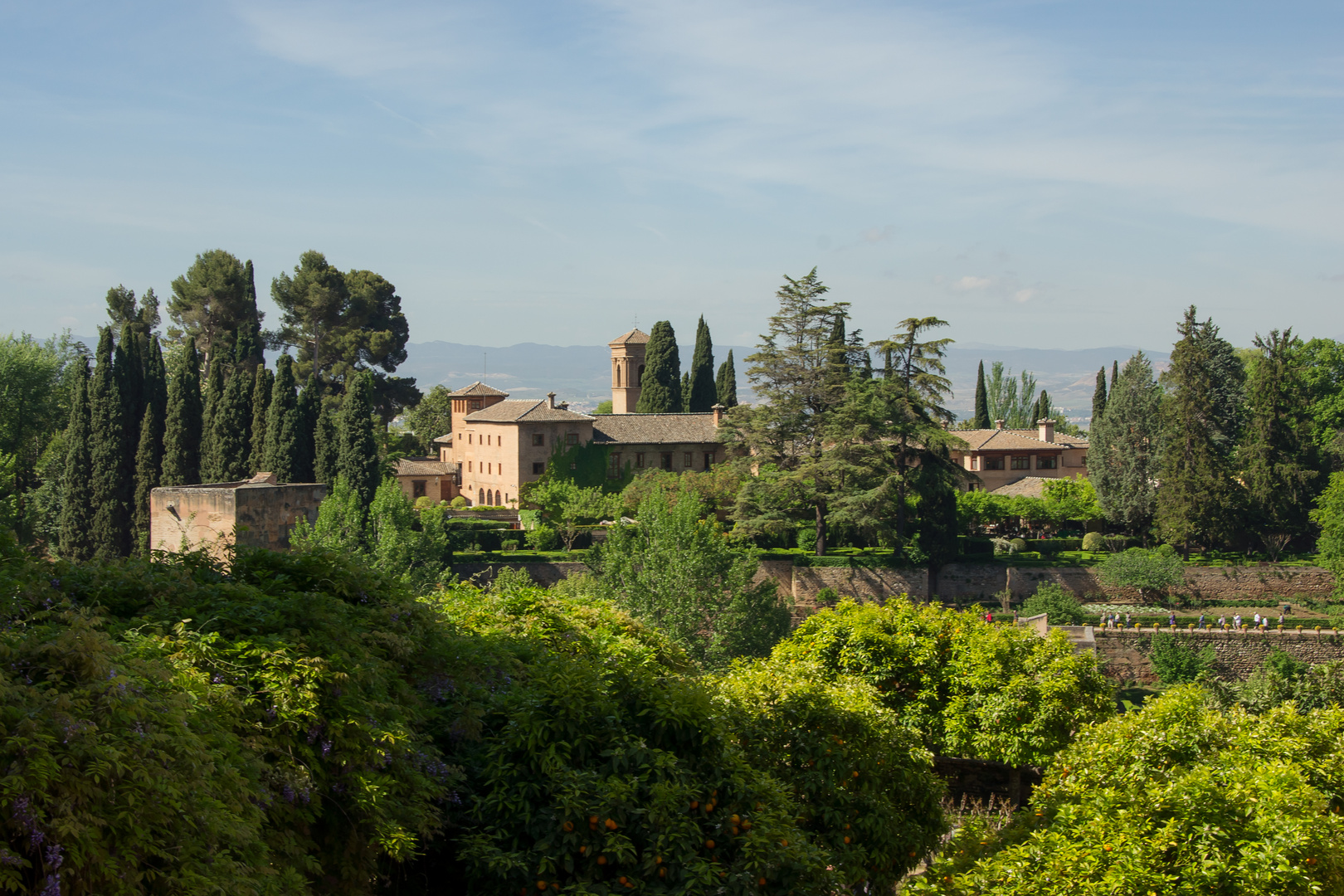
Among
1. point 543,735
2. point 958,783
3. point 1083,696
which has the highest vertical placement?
point 543,735

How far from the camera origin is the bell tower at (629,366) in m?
61.1

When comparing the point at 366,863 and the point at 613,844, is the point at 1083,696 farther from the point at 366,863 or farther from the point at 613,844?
the point at 366,863

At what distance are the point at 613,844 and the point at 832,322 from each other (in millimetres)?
37145

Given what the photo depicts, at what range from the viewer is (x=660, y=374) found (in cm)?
5662

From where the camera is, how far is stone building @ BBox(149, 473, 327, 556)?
20859 mm

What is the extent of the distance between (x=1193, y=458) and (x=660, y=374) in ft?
87.7

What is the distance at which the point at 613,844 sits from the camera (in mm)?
6633

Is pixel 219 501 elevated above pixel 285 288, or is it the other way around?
pixel 285 288

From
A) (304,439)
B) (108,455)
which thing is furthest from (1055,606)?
(108,455)

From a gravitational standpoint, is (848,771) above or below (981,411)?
below

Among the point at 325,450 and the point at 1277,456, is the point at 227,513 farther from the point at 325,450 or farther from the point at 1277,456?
the point at 1277,456

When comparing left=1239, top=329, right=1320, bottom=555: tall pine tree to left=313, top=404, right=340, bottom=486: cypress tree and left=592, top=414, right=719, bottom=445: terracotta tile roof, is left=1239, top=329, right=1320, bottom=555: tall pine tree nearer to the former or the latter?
left=592, top=414, right=719, bottom=445: terracotta tile roof

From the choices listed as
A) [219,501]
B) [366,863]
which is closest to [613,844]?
[366,863]

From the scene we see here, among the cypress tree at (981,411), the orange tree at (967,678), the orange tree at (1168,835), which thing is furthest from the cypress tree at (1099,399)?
the orange tree at (1168,835)
